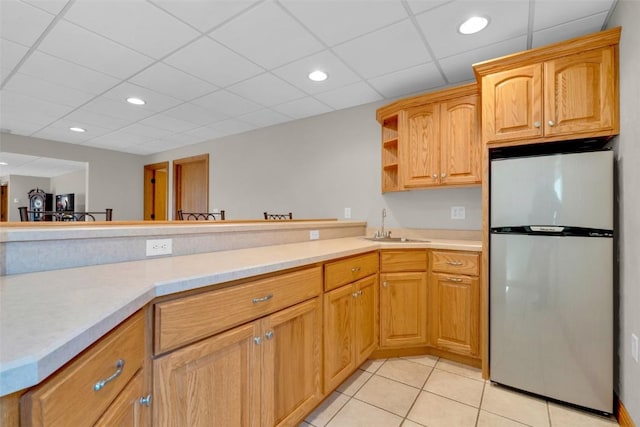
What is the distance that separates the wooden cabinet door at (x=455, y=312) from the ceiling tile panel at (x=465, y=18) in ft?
5.62

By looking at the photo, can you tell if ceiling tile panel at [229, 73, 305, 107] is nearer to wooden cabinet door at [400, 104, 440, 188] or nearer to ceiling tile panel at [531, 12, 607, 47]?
wooden cabinet door at [400, 104, 440, 188]

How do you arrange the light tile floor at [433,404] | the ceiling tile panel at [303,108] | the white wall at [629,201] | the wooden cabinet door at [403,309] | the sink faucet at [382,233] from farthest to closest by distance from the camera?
1. the ceiling tile panel at [303,108]
2. the sink faucet at [382,233]
3. the wooden cabinet door at [403,309]
4. the light tile floor at [433,404]
5. the white wall at [629,201]

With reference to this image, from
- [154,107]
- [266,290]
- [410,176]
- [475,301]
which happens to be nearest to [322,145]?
[410,176]

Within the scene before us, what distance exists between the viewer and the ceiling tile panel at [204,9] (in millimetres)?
1718

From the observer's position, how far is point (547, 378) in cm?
179

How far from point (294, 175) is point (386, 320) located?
227 cm

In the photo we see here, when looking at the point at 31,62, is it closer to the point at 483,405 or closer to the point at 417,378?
the point at 417,378

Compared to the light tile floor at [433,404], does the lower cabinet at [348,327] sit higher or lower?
higher

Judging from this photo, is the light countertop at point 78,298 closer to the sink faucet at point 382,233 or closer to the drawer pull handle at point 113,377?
the drawer pull handle at point 113,377

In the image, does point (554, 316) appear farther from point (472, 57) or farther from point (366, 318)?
point (472, 57)

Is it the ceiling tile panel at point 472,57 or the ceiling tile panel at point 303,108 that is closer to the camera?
the ceiling tile panel at point 472,57

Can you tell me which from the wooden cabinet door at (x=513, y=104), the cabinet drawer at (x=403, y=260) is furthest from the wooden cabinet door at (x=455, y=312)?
the wooden cabinet door at (x=513, y=104)

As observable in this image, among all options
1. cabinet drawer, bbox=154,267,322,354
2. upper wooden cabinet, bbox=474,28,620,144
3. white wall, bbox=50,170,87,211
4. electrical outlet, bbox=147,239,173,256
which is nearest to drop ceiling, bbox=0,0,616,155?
upper wooden cabinet, bbox=474,28,620,144

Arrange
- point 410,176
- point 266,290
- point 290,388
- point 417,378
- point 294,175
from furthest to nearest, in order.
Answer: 1. point 294,175
2. point 410,176
3. point 417,378
4. point 290,388
5. point 266,290
